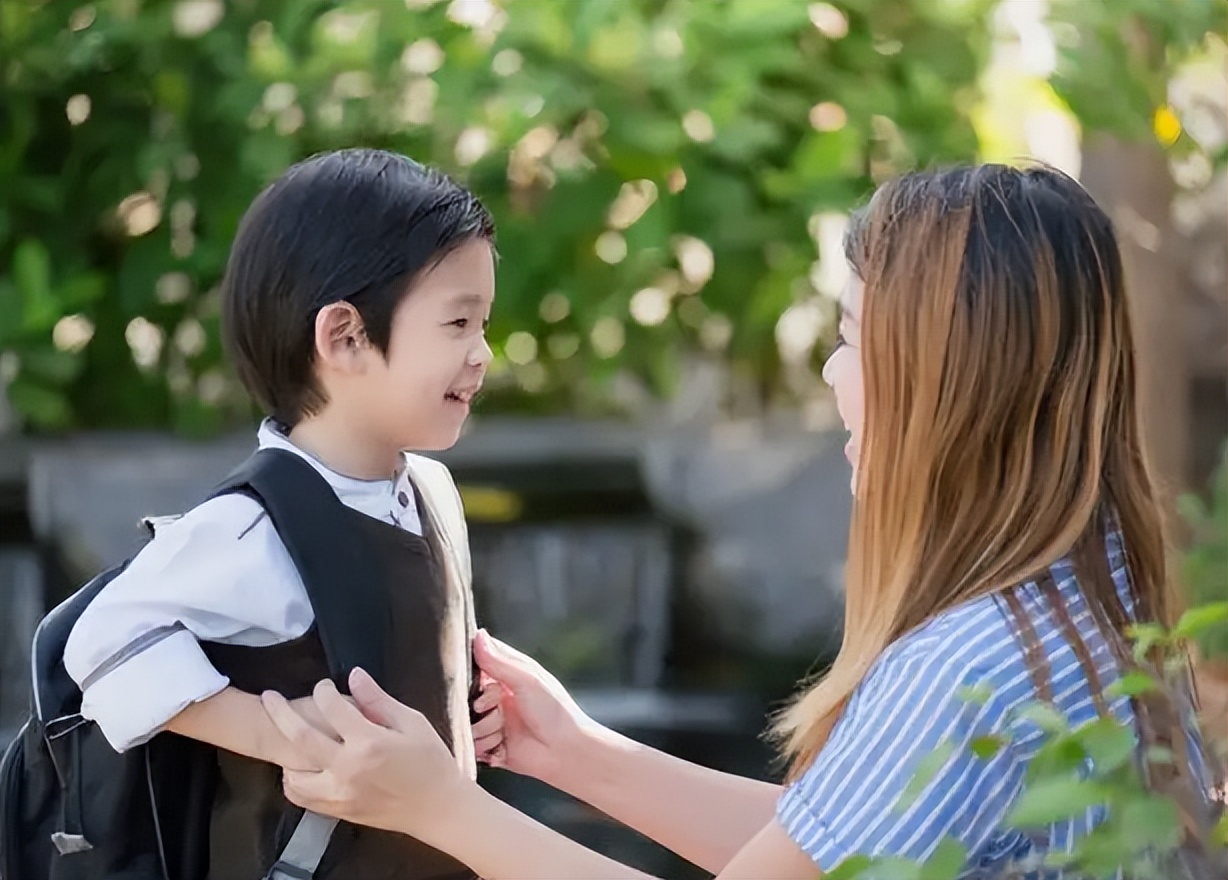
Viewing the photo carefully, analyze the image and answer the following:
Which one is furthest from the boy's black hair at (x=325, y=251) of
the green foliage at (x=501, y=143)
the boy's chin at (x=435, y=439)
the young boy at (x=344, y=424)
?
the green foliage at (x=501, y=143)

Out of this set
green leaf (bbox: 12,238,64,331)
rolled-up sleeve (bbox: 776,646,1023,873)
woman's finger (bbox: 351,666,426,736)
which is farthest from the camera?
green leaf (bbox: 12,238,64,331)

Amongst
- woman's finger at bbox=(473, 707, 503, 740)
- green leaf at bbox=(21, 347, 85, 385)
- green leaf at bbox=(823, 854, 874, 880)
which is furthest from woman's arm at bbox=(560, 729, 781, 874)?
green leaf at bbox=(21, 347, 85, 385)

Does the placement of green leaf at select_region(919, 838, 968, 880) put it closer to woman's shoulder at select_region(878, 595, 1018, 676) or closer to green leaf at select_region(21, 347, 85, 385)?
woman's shoulder at select_region(878, 595, 1018, 676)

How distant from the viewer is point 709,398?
5438 millimetres

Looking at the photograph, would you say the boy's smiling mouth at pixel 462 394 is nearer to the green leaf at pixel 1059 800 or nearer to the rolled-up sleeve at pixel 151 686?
the rolled-up sleeve at pixel 151 686

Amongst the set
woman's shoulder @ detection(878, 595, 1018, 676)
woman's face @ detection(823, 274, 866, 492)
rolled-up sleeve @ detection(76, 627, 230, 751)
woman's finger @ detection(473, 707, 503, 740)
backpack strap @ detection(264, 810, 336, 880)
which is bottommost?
woman's finger @ detection(473, 707, 503, 740)

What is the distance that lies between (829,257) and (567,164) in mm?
851

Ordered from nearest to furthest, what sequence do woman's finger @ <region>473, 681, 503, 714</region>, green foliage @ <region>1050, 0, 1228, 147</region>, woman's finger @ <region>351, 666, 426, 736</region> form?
woman's finger @ <region>351, 666, 426, 736</region> < woman's finger @ <region>473, 681, 503, 714</region> < green foliage @ <region>1050, 0, 1228, 147</region>

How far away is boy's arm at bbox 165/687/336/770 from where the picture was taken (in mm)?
1644

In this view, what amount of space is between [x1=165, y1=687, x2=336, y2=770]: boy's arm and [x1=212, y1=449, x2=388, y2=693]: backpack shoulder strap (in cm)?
8

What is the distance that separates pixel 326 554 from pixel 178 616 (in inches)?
6.4

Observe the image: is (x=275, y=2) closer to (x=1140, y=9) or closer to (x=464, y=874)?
(x=1140, y=9)

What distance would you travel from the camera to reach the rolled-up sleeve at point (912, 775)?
142 cm

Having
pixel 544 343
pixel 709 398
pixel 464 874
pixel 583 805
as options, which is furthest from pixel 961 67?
pixel 464 874
